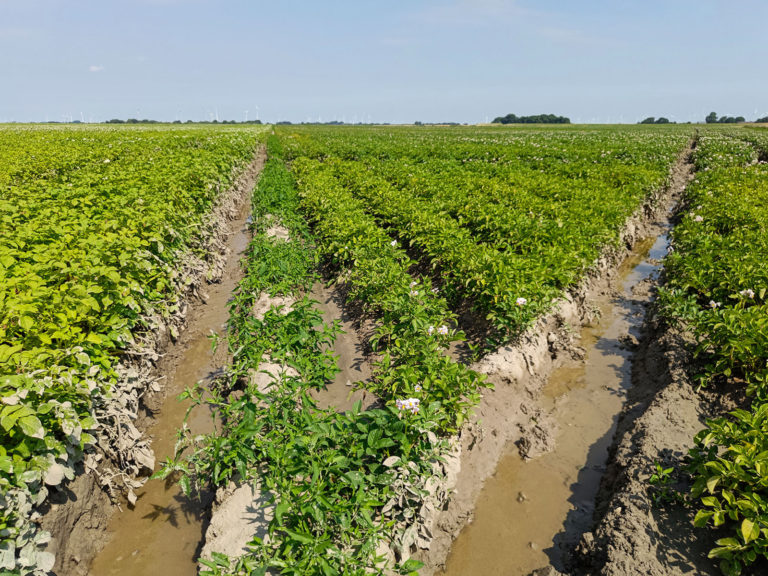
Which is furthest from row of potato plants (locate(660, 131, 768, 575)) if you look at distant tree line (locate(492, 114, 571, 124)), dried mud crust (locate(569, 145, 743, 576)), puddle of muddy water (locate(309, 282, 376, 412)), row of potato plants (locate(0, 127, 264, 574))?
distant tree line (locate(492, 114, 571, 124))

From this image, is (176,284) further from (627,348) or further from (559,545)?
(627,348)

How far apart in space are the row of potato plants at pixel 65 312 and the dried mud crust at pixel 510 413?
2893 mm

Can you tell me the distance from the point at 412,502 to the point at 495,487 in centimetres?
121

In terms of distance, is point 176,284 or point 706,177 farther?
point 706,177

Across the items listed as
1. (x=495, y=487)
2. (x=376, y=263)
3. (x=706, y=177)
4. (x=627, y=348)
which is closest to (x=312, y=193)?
(x=376, y=263)

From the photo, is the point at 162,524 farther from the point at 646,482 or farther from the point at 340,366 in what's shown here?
the point at 646,482

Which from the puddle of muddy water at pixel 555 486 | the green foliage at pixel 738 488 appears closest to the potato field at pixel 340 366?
the green foliage at pixel 738 488

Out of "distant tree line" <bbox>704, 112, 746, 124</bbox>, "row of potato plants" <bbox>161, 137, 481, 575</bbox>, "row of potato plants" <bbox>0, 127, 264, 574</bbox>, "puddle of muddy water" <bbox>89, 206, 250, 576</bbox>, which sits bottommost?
"puddle of muddy water" <bbox>89, 206, 250, 576</bbox>

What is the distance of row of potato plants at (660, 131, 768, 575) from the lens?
2654 mm

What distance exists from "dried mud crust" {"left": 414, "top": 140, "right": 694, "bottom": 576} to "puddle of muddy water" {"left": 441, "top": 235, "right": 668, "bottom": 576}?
10 centimetres

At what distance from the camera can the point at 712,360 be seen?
15.6 feet

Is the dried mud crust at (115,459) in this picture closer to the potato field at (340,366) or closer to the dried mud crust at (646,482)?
the potato field at (340,366)

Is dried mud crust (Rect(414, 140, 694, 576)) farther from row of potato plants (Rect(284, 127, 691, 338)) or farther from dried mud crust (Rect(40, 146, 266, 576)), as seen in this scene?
dried mud crust (Rect(40, 146, 266, 576))

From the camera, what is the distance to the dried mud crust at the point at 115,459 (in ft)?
10.2
